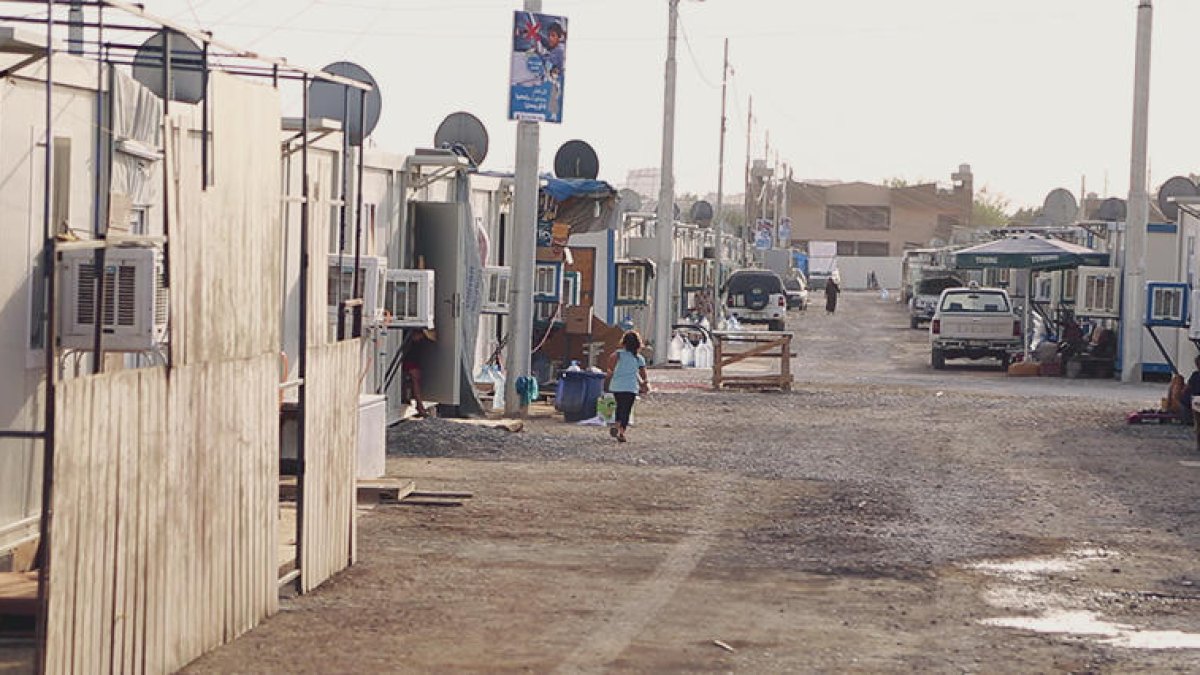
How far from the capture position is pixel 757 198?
399 ft

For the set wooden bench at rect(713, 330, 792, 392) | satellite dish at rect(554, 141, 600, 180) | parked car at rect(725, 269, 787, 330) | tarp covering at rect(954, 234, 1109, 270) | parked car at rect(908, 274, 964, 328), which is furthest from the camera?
parked car at rect(908, 274, 964, 328)

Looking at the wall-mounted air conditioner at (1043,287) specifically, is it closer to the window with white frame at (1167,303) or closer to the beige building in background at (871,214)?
the window with white frame at (1167,303)

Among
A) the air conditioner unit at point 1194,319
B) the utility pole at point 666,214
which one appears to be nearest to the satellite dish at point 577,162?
the utility pole at point 666,214

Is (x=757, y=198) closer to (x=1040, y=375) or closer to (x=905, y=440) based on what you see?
(x=1040, y=375)

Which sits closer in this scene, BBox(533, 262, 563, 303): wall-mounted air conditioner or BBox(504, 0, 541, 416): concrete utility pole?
BBox(504, 0, 541, 416): concrete utility pole

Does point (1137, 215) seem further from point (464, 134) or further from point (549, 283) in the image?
point (464, 134)

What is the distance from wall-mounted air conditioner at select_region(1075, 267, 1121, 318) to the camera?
35.8 m

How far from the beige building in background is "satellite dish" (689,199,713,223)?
75927mm

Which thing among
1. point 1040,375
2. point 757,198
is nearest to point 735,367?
point 1040,375

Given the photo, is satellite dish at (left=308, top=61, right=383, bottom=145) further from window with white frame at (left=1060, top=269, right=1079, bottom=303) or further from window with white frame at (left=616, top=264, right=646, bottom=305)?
window with white frame at (left=1060, top=269, right=1079, bottom=303)

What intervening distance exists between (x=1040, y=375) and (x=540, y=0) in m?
16.9

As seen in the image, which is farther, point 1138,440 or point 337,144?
point 1138,440

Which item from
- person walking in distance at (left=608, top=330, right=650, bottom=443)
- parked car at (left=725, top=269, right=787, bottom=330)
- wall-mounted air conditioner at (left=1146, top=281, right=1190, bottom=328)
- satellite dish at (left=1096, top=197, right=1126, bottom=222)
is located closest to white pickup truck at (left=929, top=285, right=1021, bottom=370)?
wall-mounted air conditioner at (left=1146, top=281, right=1190, bottom=328)

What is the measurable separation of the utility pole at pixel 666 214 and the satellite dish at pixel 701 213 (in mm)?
25046
